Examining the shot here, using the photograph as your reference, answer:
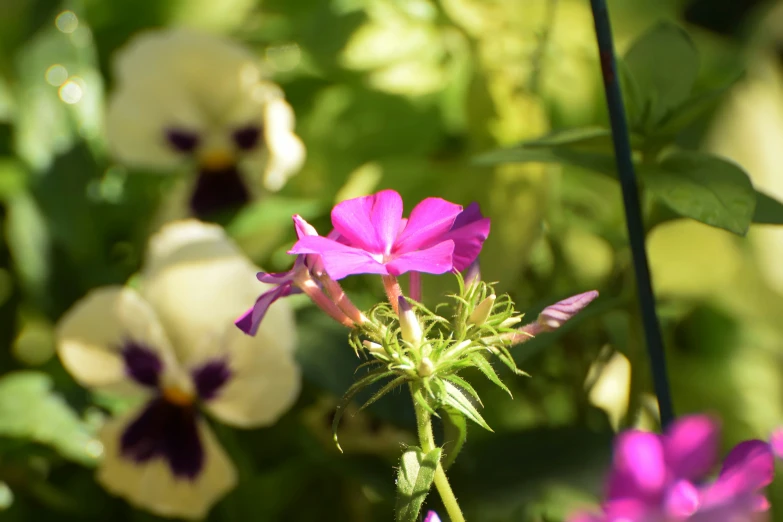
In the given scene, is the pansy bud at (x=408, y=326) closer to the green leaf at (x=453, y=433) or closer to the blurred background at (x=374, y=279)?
the green leaf at (x=453, y=433)

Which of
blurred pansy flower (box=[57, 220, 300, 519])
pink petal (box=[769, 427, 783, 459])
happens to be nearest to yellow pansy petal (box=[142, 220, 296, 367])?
blurred pansy flower (box=[57, 220, 300, 519])

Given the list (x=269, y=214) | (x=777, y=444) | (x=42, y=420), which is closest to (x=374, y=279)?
(x=269, y=214)

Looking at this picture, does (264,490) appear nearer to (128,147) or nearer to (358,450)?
(358,450)

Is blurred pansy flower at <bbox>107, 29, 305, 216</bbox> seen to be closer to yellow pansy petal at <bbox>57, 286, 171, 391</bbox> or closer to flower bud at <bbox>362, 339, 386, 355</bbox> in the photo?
yellow pansy petal at <bbox>57, 286, 171, 391</bbox>

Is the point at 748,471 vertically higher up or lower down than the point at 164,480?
higher up

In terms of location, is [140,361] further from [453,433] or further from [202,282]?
[453,433]

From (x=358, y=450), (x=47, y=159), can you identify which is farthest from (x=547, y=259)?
(x=47, y=159)
